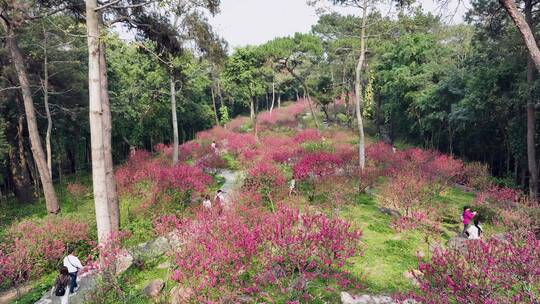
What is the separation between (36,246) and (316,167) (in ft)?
35.6

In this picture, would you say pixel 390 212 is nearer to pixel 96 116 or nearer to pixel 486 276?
pixel 486 276

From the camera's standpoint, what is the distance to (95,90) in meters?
7.35

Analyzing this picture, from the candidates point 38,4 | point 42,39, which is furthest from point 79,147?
point 38,4

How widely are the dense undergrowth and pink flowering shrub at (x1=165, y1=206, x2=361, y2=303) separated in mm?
28

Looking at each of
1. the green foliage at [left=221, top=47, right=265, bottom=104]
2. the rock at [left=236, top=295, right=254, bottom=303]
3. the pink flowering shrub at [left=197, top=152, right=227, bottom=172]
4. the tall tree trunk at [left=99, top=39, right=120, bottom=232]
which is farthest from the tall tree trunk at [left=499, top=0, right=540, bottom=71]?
the green foliage at [left=221, top=47, right=265, bottom=104]

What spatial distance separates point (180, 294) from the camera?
242 inches

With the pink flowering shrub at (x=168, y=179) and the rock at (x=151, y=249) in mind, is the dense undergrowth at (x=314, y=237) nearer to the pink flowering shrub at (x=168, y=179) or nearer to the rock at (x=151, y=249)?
the pink flowering shrub at (x=168, y=179)

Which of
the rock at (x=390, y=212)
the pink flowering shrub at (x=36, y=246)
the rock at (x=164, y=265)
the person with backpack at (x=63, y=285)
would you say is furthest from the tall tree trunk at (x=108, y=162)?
the rock at (x=390, y=212)

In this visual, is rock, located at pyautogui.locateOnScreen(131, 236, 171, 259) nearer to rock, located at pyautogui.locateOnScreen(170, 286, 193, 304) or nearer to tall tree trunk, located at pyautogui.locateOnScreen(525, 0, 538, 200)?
rock, located at pyautogui.locateOnScreen(170, 286, 193, 304)

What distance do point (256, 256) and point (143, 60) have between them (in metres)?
25.8

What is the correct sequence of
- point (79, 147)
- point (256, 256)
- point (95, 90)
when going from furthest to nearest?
1. point (79, 147)
2. point (95, 90)
3. point (256, 256)

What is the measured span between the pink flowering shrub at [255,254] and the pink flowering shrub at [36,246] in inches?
192

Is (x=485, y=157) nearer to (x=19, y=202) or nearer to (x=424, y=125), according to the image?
(x=424, y=125)

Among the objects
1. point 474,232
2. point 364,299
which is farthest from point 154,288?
point 474,232
